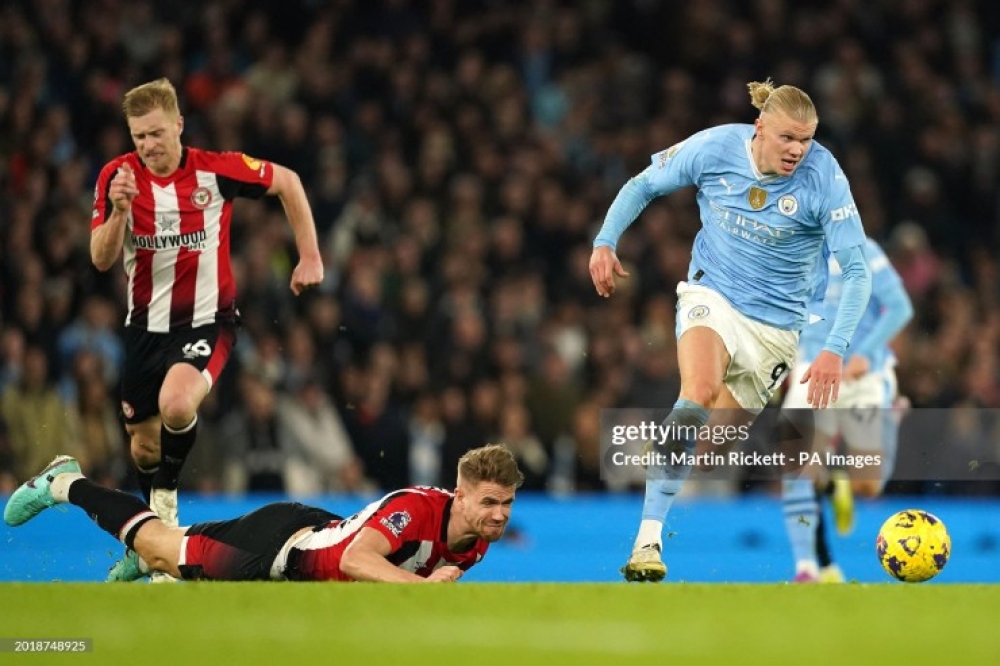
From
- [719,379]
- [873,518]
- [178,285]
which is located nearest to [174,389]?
[178,285]

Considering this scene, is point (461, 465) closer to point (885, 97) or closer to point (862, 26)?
point (885, 97)

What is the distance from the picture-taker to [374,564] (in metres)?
6.19

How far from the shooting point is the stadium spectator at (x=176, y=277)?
7.37 meters

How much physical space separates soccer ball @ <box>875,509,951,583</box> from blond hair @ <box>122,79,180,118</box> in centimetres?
347

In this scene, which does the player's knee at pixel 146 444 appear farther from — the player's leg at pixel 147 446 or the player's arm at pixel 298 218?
the player's arm at pixel 298 218

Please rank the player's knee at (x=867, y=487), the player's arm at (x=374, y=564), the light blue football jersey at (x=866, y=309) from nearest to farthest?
the player's arm at (x=374, y=564) < the light blue football jersey at (x=866, y=309) < the player's knee at (x=867, y=487)

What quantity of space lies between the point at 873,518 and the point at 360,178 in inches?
190

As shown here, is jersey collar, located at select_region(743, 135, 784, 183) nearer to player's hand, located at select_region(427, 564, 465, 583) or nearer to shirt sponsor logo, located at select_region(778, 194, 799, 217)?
shirt sponsor logo, located at select_region(778, 194, 799, 217)

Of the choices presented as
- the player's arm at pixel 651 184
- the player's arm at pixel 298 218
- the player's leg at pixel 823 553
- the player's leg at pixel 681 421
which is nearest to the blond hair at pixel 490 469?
the player's leg at pixel 681 421

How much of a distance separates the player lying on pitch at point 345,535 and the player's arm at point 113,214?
100 cm

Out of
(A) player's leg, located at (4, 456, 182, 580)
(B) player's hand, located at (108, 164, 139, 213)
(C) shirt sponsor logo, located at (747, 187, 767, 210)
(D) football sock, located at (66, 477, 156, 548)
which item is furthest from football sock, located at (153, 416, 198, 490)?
(C) shirt sponsor logo, located at (747, 187, 767, 210)

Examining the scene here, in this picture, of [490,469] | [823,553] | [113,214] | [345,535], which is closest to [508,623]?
[490,469]

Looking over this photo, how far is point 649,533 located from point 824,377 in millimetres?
968

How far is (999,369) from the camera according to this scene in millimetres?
12484
